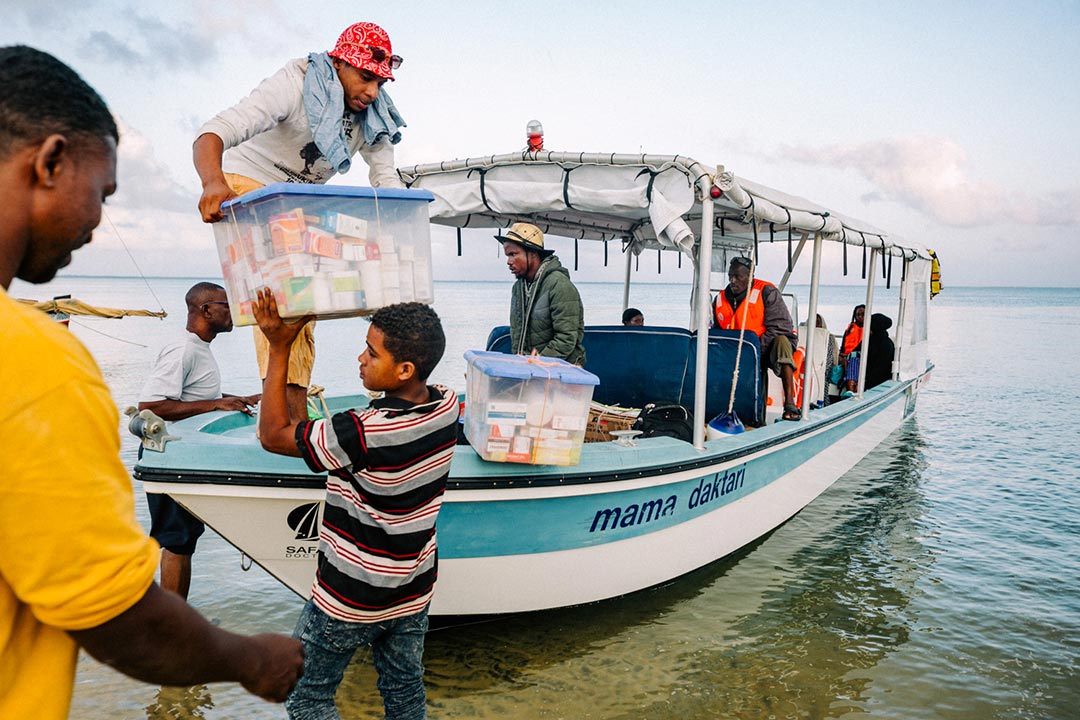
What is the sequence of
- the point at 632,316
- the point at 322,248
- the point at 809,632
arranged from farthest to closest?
the point at 632,316
the point at 809,632
the point at 322,248

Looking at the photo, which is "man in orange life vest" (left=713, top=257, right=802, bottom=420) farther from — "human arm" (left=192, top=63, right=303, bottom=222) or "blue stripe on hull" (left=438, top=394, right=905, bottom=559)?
"human arm" (left=192, top=63, right=303, bottom=222)

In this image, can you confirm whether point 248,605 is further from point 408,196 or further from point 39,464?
point 39,464

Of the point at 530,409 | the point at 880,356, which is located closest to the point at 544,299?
the point at 530,409

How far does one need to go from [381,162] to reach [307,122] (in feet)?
1.47

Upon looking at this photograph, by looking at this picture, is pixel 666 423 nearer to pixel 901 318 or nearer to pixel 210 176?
pixel 210 176

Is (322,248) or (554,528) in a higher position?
(322,248)

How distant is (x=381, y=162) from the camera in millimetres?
3553

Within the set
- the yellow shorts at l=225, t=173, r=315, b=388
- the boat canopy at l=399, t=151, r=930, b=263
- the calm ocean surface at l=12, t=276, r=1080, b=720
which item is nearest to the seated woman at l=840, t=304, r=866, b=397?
the calm ocean surface at l=12, t=276, r=1080, b=720

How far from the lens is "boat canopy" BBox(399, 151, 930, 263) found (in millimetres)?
4395

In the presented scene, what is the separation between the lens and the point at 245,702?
4062 millimetres

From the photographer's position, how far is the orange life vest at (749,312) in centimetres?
676

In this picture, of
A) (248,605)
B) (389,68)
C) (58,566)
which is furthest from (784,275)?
(58,566)

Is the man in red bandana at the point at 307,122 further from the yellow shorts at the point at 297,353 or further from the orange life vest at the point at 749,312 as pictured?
the orange life vest at the point at 749,312

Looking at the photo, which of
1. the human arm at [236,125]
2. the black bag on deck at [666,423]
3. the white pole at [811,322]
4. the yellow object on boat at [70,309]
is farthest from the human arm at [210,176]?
the yellow object on boat at [70,309]
